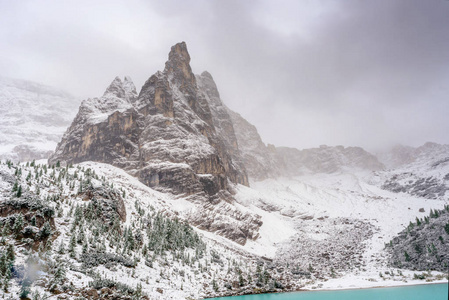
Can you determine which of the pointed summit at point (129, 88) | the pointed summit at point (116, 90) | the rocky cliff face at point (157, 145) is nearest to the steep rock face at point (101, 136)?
the rocky cliff face at point (157, 145)

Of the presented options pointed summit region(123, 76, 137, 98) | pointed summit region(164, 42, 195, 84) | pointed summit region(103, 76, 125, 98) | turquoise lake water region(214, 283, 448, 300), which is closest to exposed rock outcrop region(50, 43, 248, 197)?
pointed summit region(103, 76, 125, 98)

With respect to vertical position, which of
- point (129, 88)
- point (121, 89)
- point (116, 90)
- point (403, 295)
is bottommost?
point (403, 295)

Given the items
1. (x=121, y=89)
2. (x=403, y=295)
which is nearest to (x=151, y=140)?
(x=121, y=89)

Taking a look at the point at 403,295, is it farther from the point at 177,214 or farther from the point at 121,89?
the point at 121,89

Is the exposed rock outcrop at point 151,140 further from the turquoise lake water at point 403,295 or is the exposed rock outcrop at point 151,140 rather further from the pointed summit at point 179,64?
the turquoise lake water at point 403,295

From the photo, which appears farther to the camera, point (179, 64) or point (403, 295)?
point (179, 64)

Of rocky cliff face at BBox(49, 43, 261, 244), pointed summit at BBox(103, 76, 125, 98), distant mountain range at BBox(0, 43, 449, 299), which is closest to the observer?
distant mountain range at BBox(0, 43, 449, 299)

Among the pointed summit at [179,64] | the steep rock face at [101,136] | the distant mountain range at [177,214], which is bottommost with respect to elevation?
the distant mountain range at [177,214]

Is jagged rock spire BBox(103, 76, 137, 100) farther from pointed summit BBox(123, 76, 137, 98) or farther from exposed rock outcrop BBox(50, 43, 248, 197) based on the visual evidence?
exposed rock outcrop BBox(50, 43, 248, 197)

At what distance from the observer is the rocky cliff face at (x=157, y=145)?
100750 millimetres

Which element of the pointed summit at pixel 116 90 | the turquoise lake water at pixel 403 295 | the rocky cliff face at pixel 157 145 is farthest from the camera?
the pointed summit at pixel 116 90

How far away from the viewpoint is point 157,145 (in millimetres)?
111812

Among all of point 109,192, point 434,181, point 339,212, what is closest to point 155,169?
point 109,192

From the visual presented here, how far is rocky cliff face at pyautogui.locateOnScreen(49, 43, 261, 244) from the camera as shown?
10075 centimetres
